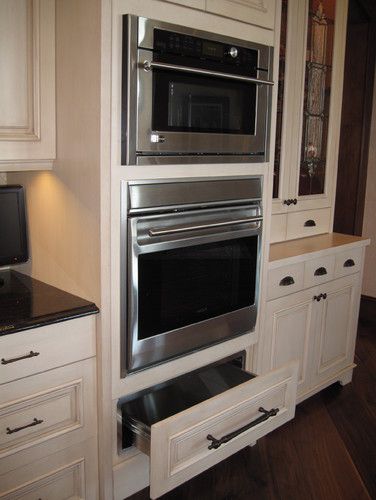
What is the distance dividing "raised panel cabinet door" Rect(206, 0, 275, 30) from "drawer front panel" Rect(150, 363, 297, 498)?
123 cm

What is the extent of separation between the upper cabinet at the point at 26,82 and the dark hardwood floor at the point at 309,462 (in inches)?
51.7

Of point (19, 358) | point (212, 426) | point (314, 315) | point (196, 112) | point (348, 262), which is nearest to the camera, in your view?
point (19, 358)

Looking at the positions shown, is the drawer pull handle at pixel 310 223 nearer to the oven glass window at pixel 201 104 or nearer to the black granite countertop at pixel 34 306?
the oven glass window at pixel 201 104

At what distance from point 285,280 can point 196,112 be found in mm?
922

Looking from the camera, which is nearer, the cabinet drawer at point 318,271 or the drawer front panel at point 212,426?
the drawer front panel at point 212,426

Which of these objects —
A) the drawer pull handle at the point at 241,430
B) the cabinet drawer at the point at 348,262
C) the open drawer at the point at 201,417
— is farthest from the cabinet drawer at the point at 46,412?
the cabinet drawer at the point at 348,262

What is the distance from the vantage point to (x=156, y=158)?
5.81 feet

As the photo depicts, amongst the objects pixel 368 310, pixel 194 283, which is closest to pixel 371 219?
pixel 368 310

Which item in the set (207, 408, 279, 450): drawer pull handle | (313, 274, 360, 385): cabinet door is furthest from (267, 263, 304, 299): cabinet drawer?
(207, 408, 279, 450): drawer pull handle

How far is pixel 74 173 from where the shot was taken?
1813 millimetres

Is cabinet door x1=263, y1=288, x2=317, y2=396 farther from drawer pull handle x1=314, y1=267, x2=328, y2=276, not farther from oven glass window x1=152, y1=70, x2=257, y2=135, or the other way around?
oven glass window x1=152, y1=70, x2=257, y2=135

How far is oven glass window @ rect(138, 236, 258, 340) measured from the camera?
1870 mm

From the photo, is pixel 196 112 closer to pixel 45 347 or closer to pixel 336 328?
pixel 45 347

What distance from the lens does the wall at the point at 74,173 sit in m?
1.67
